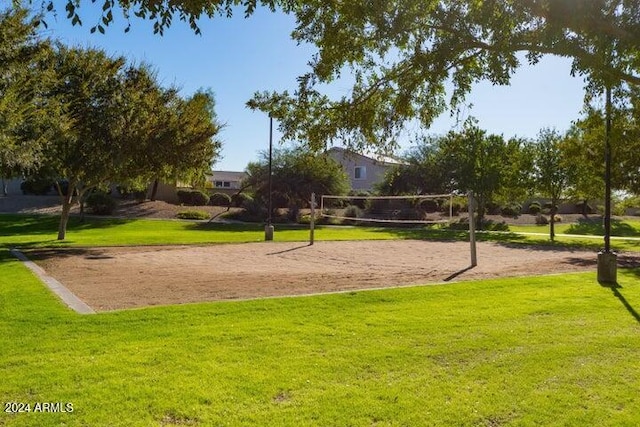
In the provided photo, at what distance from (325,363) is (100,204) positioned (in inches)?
1408

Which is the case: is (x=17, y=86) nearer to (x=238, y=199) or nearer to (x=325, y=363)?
(x=325, y=363)

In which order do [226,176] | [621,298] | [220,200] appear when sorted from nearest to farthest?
[621,298] < [220,200] < [226,176]

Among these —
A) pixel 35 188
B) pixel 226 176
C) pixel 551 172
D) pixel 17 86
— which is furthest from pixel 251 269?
pixel 226 176

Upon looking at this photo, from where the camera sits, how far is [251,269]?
13656mm

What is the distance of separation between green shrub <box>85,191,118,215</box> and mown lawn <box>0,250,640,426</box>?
101ft

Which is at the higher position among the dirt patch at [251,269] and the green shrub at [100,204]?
the green shrub at [100,204]

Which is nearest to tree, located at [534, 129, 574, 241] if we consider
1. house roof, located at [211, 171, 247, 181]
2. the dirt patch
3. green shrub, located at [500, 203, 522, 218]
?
the dirt patch

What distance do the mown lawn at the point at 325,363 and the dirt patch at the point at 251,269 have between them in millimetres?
1369

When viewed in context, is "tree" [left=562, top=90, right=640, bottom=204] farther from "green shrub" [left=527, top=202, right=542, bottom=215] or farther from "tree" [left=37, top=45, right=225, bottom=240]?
"green shrub" [left=527, top=202, right=542, bottom=215]

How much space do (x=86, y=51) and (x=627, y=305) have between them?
1839 cm

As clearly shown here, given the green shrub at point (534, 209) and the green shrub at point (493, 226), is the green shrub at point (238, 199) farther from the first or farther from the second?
the green shrub at point (534, 209)

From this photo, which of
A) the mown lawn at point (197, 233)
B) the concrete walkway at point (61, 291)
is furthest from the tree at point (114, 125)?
the concrete walkway at point (61, 291)

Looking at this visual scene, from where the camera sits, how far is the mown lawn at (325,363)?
13.9ft

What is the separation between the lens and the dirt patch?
32.2 feet
